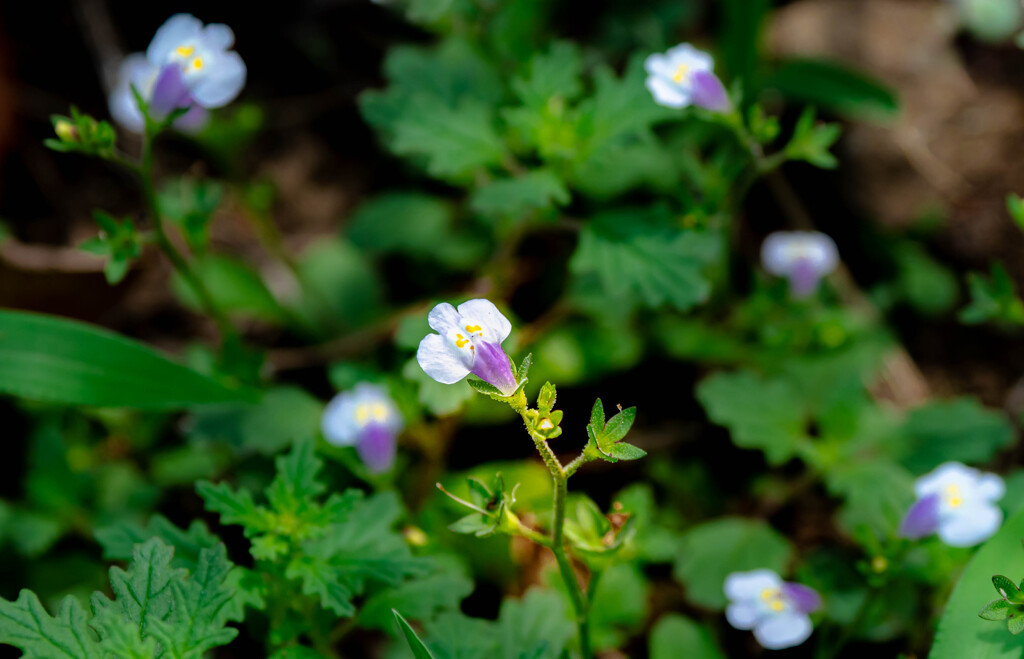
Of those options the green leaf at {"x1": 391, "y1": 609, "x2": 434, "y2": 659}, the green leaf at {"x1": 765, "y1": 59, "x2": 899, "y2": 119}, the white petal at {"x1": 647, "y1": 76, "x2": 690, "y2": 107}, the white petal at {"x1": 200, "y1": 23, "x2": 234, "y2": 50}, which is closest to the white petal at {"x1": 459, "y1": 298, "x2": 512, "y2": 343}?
the green leaf at {"x1": 391, "y1": 609, "x2": 434, "y2": 659}

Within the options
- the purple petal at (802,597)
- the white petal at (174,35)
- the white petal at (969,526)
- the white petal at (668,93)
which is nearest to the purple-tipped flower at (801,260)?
the white petal at (668,93)

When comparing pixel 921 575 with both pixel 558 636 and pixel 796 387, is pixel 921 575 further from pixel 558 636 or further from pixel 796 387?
pixel 558 636

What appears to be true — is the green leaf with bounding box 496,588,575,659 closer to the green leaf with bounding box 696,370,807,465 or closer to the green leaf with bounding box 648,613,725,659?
the green leaf with bounding box 648,613,725,659

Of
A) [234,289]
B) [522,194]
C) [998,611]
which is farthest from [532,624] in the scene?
[234,289]

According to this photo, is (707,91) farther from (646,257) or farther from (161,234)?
(161,234)

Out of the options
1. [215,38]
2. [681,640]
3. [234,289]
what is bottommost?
[681,640]

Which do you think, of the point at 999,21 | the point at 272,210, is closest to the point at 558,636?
the point at 272,210

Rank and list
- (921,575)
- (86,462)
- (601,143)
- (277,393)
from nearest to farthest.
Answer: (921,575) < (601,143) < (277,393) < (86,462)
